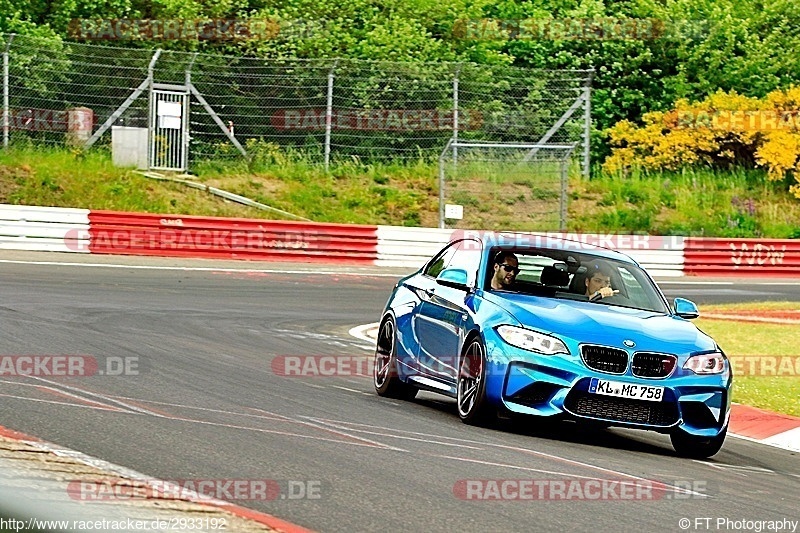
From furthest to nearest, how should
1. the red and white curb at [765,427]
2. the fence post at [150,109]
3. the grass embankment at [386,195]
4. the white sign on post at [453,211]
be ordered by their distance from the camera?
the white sign on post at [453,211], the fence post at [150,109], the grass embankment at [386,195], the red and white curb at [765,427]

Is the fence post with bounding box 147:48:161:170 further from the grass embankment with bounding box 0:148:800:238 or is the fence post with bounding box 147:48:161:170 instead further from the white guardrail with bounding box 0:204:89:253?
the white guardrail with bounding box 0:204:89:253

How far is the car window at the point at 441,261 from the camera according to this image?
38.5 ft

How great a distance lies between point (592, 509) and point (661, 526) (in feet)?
1.31

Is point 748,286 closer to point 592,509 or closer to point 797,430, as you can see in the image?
point 797,430

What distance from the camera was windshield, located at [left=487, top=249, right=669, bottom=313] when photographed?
10852mm

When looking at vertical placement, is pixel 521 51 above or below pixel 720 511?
above

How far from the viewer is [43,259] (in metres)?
24.0

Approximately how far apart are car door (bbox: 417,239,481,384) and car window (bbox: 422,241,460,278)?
3.2 inches

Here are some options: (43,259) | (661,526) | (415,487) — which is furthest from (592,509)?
(43,259)

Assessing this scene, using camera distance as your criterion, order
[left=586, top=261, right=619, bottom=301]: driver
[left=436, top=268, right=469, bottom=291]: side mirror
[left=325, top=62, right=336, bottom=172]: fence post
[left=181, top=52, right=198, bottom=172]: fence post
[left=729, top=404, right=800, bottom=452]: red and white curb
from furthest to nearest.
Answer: [left=325, top=62, right=336, bottom=172]: fence post < [left=181, top=52, right=198, bottom=172]: fence post < [left=729, top=404, right=800, bottom=452]: red and white curb < [left=586, top=261, right=619, bottom=301]: driver < [left=436, top=268, right=469, bottom=291]: side mirror

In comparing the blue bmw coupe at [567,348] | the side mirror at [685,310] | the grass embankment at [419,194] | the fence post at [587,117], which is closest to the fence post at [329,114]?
the grass embankment at [419,194]

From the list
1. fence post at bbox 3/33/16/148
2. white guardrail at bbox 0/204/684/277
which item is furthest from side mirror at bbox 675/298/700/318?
fence post at bbox 3/33/16/148

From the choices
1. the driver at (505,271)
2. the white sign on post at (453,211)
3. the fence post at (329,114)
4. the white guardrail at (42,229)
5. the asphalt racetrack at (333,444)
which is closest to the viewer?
the asphalt racetrack at (333,444)

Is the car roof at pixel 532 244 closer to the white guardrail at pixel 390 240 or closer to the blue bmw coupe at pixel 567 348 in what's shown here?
the blue bmw coupe at pixel 567 348
